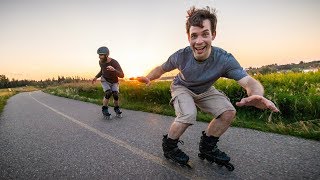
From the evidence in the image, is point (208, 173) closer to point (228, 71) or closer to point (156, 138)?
point (228, 71)

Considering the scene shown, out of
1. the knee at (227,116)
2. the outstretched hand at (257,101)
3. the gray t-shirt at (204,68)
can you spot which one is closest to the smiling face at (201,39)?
the gray t-shirt at (204,68)

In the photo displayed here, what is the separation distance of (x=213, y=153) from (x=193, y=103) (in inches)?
28.6

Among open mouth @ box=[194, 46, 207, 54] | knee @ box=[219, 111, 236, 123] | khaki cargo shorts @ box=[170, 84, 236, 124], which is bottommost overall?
knee @ box=[219, 111, 236, 123]

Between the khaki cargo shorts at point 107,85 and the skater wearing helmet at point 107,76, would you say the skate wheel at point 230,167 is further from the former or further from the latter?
the khaki cargo shorts at point 107,85

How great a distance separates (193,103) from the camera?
3.98 m

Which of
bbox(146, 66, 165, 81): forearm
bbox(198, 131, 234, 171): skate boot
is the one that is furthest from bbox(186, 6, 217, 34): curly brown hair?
bbox(198, 131, 234, 171): skate boot

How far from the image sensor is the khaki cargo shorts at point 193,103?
3.79 metres

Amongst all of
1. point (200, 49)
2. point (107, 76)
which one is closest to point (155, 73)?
point (200, 49)

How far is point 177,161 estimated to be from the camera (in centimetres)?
387

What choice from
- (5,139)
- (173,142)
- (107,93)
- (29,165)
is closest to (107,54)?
(107,93)

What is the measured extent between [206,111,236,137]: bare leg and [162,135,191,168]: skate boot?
51 centimetres

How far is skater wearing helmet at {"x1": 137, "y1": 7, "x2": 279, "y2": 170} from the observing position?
3.75 meters

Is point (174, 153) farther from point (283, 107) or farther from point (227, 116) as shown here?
point (283, 107)

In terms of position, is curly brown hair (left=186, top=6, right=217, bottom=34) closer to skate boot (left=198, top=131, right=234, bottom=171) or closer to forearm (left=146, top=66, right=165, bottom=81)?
forearm (left=146, top=66, right=165, bottom=81)
